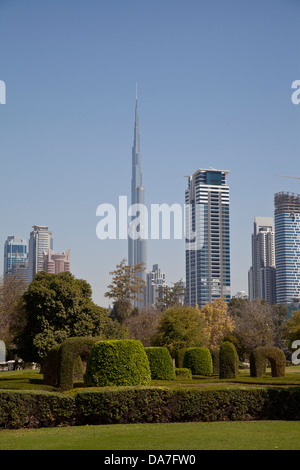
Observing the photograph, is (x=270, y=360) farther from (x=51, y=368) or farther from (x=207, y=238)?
(x=207, y=238)

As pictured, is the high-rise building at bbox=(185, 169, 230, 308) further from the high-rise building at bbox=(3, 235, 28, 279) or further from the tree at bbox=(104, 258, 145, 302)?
the tree at bbox=(104, 258, 145, 302)

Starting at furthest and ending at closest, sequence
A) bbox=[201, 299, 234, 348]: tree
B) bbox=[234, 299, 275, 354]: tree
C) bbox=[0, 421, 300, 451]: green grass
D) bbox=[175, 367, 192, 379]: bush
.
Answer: bbox=[201, 299, 234, 348]: tree < bbox=[234, 299, 275, 354]: tree < bbox=[175, 367, 192, 379]: bush < bbox=[0, 421, 300, 451]: green grass

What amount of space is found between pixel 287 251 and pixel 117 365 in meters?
164

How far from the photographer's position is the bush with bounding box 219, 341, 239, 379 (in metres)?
30.4

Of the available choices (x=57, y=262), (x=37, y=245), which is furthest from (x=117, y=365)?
(x=37, y=245)

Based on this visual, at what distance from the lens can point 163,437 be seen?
10742mm

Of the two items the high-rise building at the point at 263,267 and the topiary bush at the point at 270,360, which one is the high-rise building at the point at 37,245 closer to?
the high-rise building at the point at 263,267

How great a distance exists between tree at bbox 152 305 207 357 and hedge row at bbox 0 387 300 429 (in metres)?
24.4

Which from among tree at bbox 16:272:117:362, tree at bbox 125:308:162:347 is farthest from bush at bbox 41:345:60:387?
tree at bbox 125:308:162:347

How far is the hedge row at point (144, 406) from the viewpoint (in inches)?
527

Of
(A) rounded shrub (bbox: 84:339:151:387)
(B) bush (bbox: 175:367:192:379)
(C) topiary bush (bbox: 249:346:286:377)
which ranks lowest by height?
(B) bush (bbox: 175:367:192:379)

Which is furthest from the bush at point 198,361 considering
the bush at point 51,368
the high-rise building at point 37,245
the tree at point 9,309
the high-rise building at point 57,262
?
the high-rise building at point 37,245

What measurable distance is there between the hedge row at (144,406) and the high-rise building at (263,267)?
15718 centimetres
